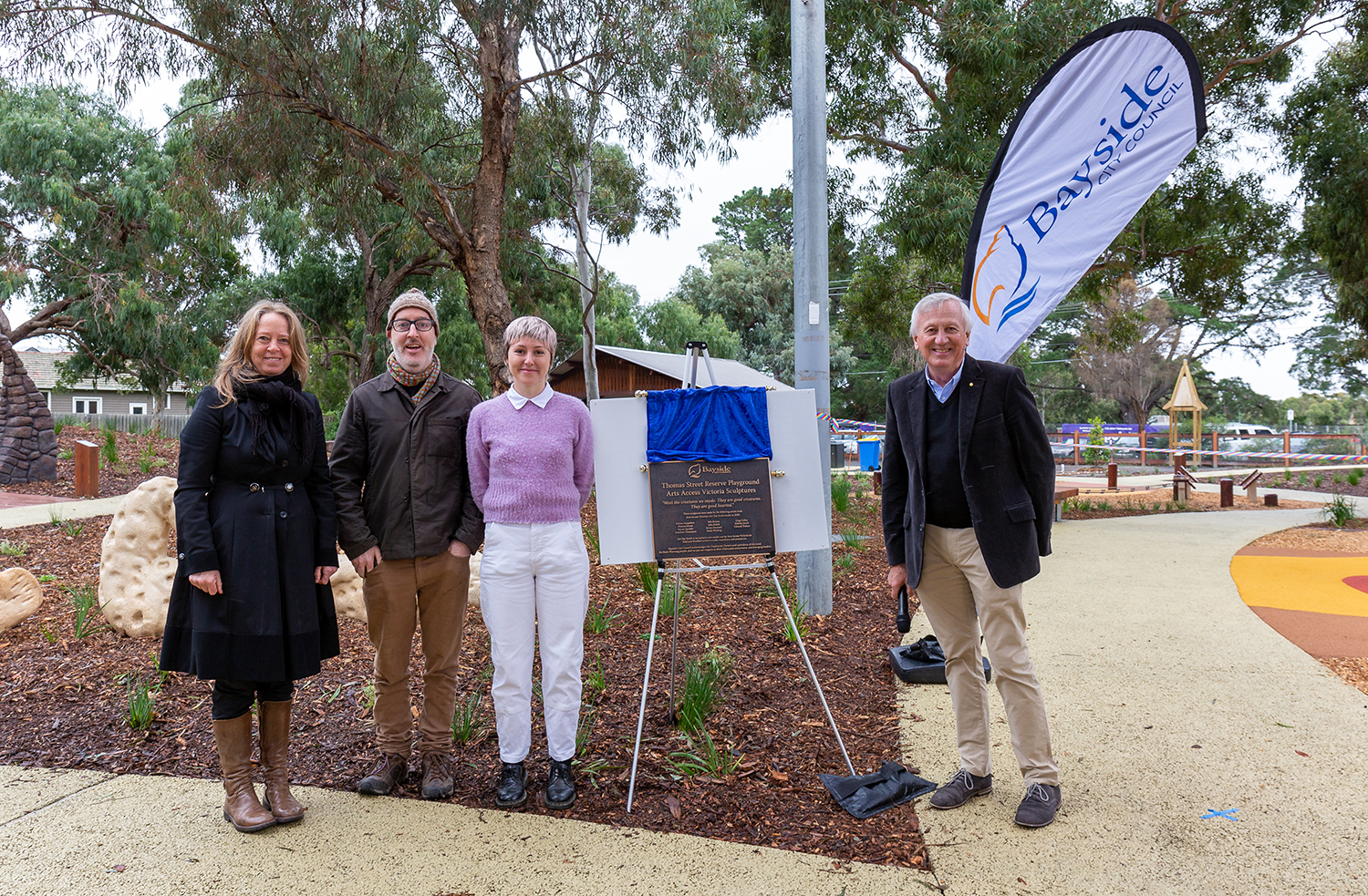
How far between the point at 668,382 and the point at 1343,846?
23.2m

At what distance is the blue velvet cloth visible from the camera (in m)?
3.95

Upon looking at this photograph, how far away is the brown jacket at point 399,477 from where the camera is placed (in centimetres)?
341

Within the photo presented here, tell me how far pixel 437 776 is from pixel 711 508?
5.45 feet

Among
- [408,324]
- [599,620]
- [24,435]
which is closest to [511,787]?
[408,324]

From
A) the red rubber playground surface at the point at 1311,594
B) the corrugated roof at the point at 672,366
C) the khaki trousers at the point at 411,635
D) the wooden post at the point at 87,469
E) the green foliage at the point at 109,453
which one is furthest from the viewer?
the corrugated roof at the point at 672,366

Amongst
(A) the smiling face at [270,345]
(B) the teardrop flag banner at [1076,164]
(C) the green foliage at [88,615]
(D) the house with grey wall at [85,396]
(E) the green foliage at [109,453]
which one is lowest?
(C) the green foliage at [88,615]

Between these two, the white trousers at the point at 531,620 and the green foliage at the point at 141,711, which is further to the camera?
the green foliage at the point at 141,711

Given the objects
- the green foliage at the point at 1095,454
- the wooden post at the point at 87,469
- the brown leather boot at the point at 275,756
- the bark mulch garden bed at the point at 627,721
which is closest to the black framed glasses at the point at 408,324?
the brown leather boot at the point at 275,756

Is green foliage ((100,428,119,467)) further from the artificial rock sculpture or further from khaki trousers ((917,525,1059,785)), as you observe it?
khaki trousers ((917,525,1059,785))

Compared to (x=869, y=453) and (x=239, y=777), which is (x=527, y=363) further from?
(x=869, y=453)

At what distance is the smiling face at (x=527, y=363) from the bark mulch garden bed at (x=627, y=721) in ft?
5.63

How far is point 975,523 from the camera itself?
127 inches

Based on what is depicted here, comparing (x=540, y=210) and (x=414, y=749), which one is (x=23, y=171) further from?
(x=414, y=749)

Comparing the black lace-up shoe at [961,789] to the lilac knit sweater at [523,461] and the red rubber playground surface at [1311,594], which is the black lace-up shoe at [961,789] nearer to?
the lilac knit sweater at [523,461]
